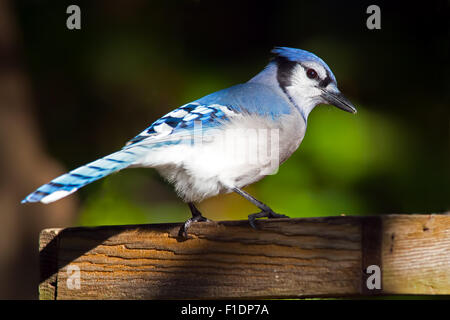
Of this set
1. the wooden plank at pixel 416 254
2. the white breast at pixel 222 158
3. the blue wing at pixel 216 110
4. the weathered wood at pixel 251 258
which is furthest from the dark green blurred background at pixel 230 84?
the wooden plank at pixel 416 254

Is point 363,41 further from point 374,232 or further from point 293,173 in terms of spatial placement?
point 374,232

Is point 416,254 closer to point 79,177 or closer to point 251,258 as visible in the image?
point 251,258

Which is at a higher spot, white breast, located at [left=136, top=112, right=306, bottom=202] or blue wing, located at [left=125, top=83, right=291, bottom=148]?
blue wing, located at [left=125, top=83, right=291, bottom=148]

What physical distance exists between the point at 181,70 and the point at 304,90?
5.31 ft

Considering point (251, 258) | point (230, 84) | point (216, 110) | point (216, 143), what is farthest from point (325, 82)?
point (230, 84)

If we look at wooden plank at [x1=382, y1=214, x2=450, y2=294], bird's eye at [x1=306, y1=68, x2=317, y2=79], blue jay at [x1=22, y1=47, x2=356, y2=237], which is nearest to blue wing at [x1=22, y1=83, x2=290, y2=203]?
blue jay at [x1=22, y1=47, x2=356, y2=237]

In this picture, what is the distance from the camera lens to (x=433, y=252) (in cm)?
182

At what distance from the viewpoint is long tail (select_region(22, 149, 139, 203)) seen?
188cm

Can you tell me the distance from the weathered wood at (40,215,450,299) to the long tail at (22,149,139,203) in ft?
0.78

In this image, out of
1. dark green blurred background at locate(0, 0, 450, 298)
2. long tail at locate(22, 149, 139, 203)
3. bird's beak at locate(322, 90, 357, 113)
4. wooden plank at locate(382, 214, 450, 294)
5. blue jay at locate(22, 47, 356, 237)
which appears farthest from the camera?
dark green blurred background at locate(0, 0, 450, 298)

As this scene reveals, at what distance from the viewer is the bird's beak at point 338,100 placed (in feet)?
9.04

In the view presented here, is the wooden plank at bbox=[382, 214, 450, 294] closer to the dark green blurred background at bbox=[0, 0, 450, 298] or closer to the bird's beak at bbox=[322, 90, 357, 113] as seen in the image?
the bird's beak at bbox=[322, 90, 357, 113]

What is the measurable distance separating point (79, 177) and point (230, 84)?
83.6 inches

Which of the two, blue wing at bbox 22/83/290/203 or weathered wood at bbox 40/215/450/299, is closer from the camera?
weathered wood at bbox 40/215/450/299
